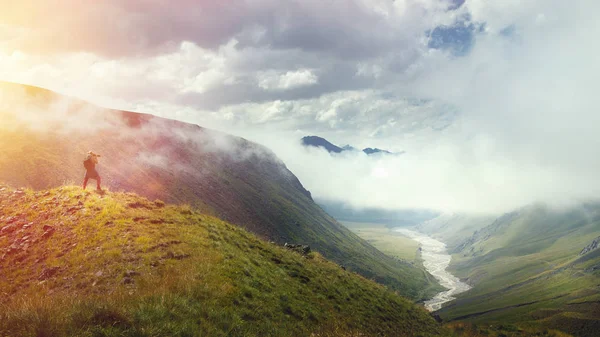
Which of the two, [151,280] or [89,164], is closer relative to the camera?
[151,280]

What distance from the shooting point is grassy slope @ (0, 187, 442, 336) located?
482 inches

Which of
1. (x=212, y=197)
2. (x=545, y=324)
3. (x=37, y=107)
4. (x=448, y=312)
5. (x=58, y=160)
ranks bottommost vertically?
(x=448, y=312)

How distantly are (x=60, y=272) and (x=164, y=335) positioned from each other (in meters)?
13.1

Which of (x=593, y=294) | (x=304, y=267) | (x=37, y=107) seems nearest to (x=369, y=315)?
(x=304, y=267)

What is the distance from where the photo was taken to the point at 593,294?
18312 centimetres

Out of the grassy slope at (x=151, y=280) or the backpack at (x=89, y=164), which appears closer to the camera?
the grassy slope at (x=151, y=280)

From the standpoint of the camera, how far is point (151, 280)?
18.1 metres

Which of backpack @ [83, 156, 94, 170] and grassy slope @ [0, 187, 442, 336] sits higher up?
backpack @ [83, 156, 94, 170]

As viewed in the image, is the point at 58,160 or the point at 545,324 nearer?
the point at 58,160

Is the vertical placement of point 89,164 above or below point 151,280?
above

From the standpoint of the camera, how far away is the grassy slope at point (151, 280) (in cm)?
1223

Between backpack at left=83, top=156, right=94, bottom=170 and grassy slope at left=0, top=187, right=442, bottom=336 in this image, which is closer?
grassy slope at left=0, top=187, right=442, bottom=336

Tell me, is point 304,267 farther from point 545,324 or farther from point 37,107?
point 37,107

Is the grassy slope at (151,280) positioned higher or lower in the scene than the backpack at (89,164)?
lower
